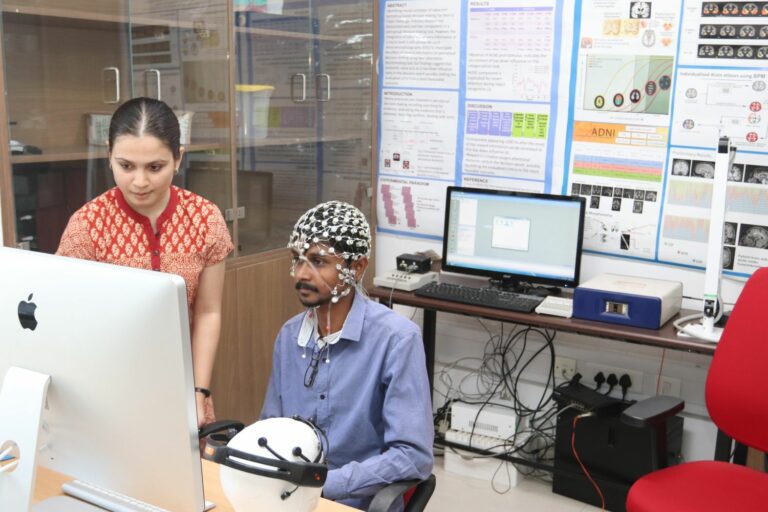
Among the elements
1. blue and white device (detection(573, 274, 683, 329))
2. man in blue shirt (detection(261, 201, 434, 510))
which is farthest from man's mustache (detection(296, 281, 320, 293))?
blue and white device (detection(573, 274, 683, 329))

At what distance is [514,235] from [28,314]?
2.34 meters

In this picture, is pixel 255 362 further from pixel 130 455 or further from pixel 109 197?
pixel 130 455

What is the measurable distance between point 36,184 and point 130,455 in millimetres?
1550

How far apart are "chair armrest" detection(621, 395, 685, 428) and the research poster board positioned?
38.7 inches

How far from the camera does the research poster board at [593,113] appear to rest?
295 centimetres

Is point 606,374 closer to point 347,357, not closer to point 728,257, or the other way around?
point 728,257

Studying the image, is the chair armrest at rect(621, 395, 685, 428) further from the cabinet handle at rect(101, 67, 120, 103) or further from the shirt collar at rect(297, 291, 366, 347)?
the cabinet handle at rect(101, 67, 120, 103)

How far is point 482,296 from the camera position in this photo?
3119 millimetres

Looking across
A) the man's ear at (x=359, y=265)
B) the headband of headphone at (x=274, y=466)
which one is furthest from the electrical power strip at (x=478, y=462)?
the headband of headphone at (x=274, y=466)

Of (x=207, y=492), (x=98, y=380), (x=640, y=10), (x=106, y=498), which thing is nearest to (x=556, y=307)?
(x=640, y=10)

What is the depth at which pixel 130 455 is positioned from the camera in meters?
1.23

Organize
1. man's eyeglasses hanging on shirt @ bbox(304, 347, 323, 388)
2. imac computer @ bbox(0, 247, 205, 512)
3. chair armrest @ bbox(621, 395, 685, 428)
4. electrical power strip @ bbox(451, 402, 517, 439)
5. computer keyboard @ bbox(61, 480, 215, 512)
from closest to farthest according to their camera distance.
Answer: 1. imac computer @ bbox(0, 247, 205, 512)
2. computer keyboard @ bbox(61, 480, 215, 512)
3. man's eyeglasses hanging on shirt @ bbox(304, 347, 323, 388)
4. chair armrest @ bbox(621, 395, 685, 428)
5. electrical power strip @ bbox(451, 402, 517, 439)

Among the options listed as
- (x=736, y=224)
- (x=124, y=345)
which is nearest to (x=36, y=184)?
(x=124, y=345)

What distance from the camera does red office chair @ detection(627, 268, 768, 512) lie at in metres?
2.04
